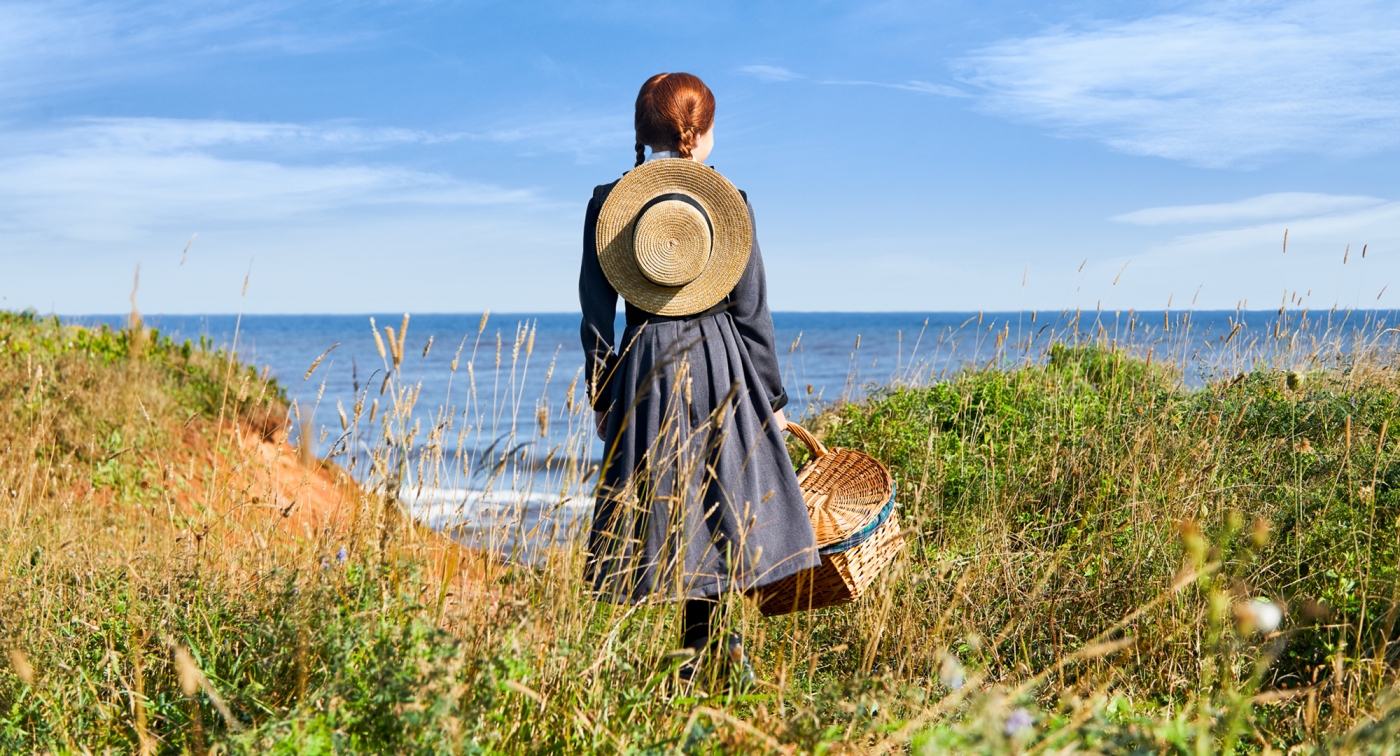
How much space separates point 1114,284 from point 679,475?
394 cm

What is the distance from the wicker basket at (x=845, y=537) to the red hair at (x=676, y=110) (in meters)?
0.95

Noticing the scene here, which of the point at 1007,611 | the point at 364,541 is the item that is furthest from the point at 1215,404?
the point at 364,541

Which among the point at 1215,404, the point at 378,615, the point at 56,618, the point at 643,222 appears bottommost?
the point at 56,618

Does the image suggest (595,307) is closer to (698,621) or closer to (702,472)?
(702,472)

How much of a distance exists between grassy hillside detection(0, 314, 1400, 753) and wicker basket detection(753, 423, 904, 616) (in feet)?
0.42

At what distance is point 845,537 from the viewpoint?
272 centimetres

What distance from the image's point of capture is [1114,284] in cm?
540

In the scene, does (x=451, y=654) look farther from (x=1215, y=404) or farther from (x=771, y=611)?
(x=1215, y=404)

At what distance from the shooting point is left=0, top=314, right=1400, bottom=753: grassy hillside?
1.74 m

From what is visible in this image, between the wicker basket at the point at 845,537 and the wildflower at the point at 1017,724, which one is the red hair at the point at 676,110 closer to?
the wicker basket at the point at 845,537

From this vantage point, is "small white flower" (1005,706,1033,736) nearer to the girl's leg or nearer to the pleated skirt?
the pleated skirt

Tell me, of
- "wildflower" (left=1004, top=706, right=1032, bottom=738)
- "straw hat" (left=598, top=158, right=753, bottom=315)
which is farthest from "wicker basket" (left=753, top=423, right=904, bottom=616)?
"wildflower" (left=1004, top=706, right=1032, bottom=738)

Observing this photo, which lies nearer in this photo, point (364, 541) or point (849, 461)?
point (364, 541)

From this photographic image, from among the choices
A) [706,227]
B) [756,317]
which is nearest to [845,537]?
[756,317]
